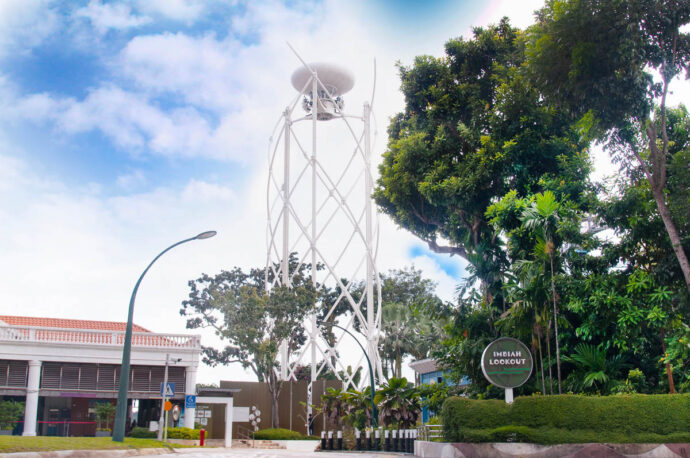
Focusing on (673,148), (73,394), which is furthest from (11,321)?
(673,148)

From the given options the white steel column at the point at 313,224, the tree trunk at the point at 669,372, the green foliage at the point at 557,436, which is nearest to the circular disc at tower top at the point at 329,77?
the white steel column at the point at 313,224

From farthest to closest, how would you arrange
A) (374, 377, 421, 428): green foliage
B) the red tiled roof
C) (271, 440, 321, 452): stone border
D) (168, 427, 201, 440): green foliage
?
the red tiled roof, (271, 440, 321, 452): stone border, (168, 427, 201, 440): green foliage, (374, 377, 421, 428): green foliage

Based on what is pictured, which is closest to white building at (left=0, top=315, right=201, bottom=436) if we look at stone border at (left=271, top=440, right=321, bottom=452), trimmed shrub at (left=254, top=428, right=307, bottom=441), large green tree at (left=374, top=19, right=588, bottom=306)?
trimmed shrub at (left=254, top=428, right=307, bottom=441)

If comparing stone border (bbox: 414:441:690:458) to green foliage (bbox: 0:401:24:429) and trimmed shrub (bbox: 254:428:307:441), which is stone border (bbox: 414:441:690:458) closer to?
trimmed shrub (bbox: 254:428:307:441)

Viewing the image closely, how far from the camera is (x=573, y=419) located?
67.5ft

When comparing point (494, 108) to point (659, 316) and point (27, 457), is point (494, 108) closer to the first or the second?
point (659, 316)

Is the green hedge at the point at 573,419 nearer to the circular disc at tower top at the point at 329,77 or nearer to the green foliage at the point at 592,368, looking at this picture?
the green foliage at the point at 592,368

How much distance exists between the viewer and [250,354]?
42.4 meters

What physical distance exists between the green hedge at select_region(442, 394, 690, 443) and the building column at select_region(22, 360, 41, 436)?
2664 centimetres

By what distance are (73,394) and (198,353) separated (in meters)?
7.28

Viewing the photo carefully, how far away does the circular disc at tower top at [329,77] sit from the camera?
156 feet

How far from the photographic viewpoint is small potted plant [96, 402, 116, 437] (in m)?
39.8

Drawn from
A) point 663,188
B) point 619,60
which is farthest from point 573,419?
point 619,60

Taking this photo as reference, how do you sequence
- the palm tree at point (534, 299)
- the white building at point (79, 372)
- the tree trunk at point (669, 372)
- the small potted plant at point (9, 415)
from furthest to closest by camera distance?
1. the white building at point (79, 372)
2. the small potted plant at point (9, 415)
3. the palm tree at point (534, 299)
4. the tree trunk at point (669, 372)
